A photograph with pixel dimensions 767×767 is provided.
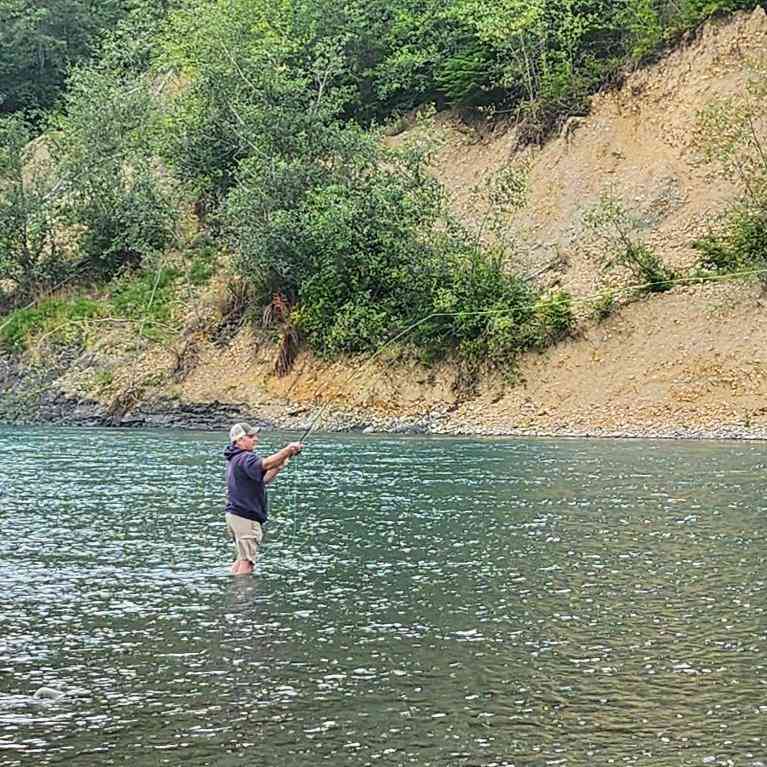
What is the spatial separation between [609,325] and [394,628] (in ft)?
95.6

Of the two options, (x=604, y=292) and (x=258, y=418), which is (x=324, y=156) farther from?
(x=604, y=292)

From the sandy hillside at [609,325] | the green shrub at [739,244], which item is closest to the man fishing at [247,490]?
the sandy hillside at [609,325]

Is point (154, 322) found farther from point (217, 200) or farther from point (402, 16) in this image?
point (402, 16)

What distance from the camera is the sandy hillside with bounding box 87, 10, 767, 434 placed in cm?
3541

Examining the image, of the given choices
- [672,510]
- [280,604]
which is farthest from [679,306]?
[280,604]

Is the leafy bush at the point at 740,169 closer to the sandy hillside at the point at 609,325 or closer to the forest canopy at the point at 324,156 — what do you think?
the sandy hillside at the point at 609,325

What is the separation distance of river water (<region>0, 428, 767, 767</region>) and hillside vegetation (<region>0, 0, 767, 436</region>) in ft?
65.0

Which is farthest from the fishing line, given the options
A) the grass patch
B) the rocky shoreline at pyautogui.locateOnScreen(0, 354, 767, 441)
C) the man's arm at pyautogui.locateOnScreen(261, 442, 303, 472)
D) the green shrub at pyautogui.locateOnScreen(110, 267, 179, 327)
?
the man's arm at pyautogui.locateOnScreen(261, 442, 303, 472)

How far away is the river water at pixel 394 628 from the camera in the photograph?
7559 millimetres

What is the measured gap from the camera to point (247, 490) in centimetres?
1395

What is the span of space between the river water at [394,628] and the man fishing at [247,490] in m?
0.36

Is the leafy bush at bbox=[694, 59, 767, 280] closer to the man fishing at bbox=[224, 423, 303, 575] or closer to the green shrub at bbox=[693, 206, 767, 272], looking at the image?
the green shrub at bbox=[693, 206, 767, 272]

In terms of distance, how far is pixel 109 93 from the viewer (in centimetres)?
5234

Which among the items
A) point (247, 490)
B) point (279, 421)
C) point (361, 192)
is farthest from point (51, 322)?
point (247, 490)
